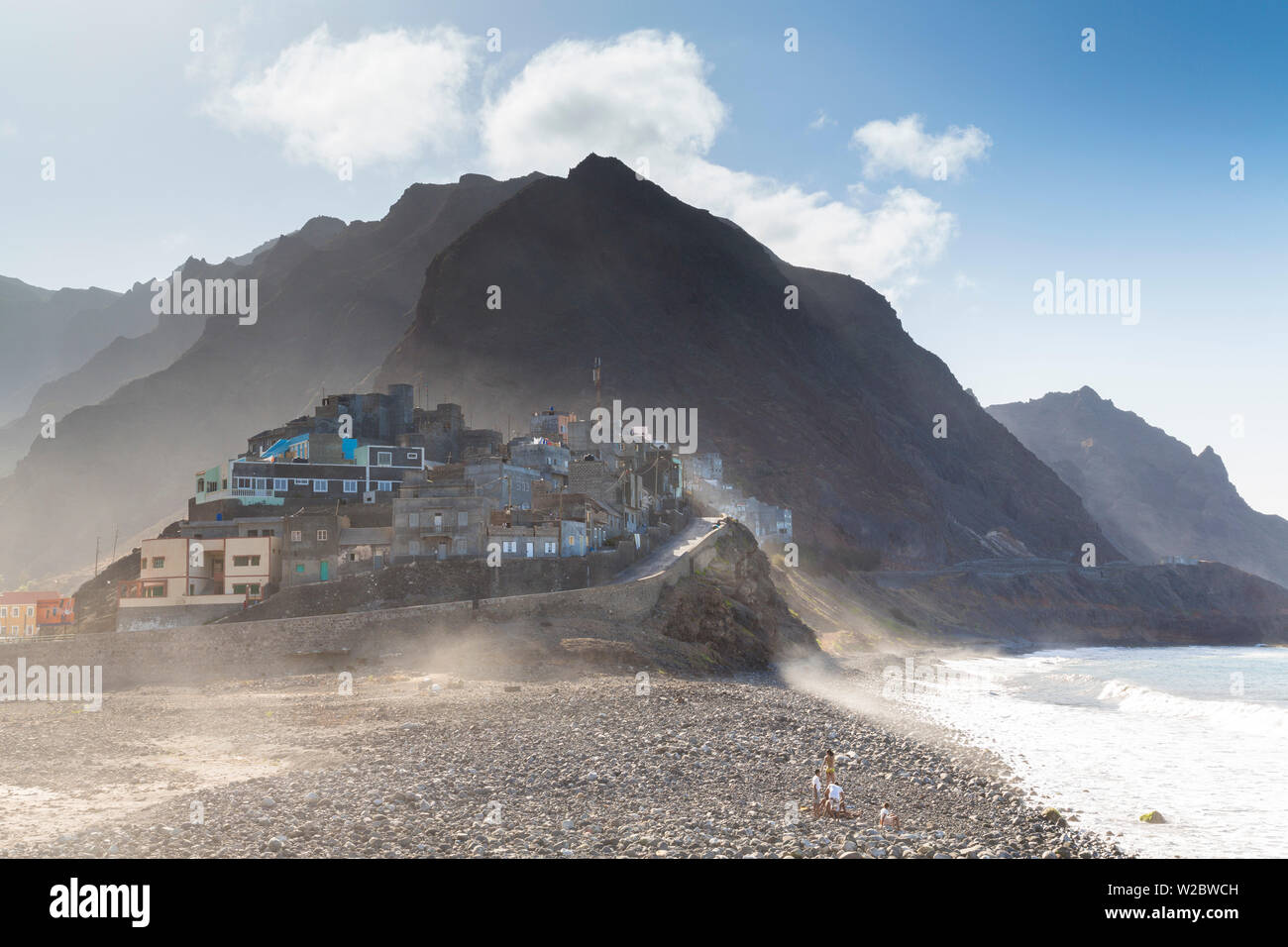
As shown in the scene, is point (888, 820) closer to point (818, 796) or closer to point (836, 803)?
point (836, 803)

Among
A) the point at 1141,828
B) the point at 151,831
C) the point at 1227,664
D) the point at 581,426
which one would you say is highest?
the point at 581,426

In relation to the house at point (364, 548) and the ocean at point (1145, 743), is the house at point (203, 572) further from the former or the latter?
the ocean at point (1145, 743)

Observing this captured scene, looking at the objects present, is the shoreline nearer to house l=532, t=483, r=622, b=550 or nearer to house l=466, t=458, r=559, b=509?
house l=532, t=483, r=622, b=550

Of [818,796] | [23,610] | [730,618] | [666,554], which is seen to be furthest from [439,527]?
[23,610]

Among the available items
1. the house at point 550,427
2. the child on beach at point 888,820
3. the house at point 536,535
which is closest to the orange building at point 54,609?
the house at point 536,535
